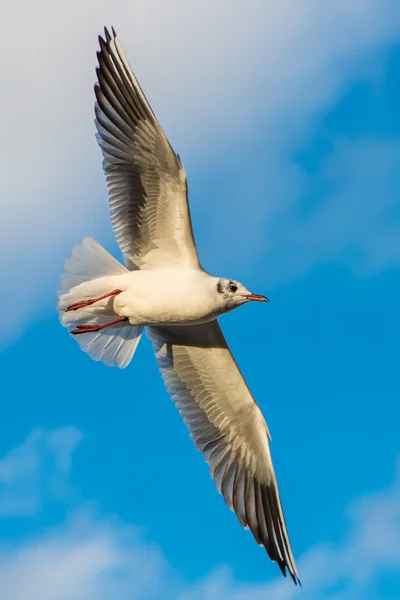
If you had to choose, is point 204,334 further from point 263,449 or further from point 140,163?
point 140,163

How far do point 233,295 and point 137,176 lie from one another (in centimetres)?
139

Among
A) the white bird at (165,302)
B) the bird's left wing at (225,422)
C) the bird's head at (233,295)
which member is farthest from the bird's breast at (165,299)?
the bird's left wing at (225,422)

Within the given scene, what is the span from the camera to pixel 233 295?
340 inches

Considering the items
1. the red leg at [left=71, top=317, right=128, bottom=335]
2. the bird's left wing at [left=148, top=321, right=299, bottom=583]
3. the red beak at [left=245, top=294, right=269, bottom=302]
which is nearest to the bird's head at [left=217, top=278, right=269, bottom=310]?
the red beak at [left=245, top=294, right=269, bottom=302]

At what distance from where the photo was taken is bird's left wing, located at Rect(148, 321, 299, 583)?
30.7 feet

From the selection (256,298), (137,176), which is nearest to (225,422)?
(256,298)

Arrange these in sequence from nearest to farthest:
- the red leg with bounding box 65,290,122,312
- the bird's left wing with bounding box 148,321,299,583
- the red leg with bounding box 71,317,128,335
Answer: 1. the red leg with bounding box 65,290,122,312
2. the red leg with bounding box 71,317,128,335
3. the bird's left wing with bounding box 148,321,299,583

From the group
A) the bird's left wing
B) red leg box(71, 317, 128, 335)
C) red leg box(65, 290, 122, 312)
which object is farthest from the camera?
the bird's left wing

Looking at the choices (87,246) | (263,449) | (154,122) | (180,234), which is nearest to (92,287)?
(87,246)

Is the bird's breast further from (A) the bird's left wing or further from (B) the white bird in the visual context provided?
(A) the bird's left wing

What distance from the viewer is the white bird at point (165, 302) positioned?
8.59m

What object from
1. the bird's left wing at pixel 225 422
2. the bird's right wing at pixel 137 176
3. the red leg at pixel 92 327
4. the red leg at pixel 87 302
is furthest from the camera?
the bird's left wing at pixel 225 422

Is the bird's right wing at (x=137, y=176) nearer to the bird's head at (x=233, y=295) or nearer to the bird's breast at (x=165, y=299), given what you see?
the bird's breast at (x=165, y=299)

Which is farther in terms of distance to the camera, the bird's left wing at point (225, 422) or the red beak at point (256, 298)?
the bird's left wing at point (225, 422)
